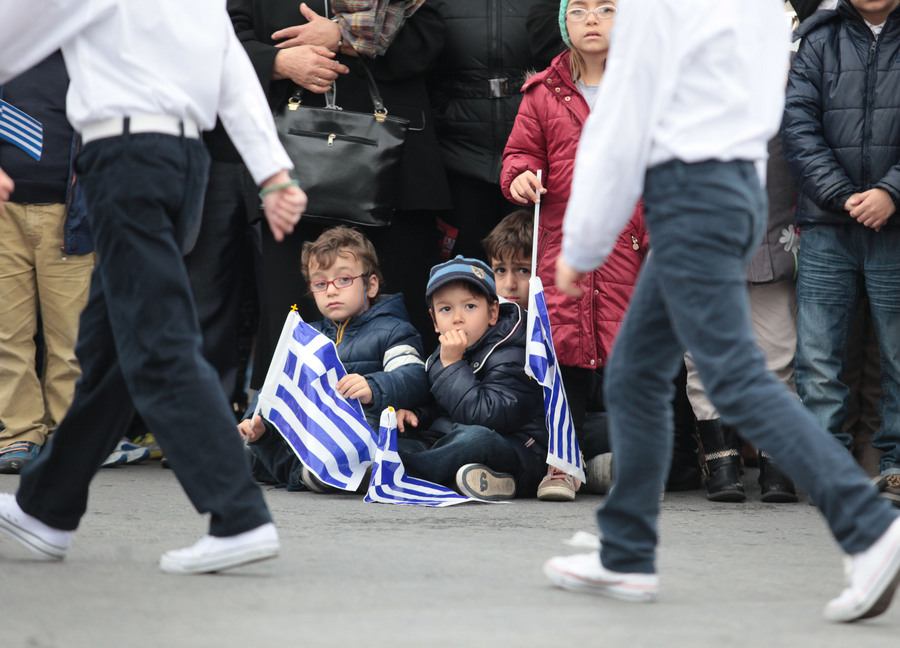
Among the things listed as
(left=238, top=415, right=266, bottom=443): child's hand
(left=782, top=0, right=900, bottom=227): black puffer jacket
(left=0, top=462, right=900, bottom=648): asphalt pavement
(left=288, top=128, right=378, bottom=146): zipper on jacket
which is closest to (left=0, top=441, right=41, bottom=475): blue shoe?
(left=238, top=415, right=266, bottom=443): child's hand

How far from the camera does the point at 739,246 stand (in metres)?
2.72

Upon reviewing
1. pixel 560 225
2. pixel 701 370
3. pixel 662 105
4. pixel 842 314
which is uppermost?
pixel 662 105

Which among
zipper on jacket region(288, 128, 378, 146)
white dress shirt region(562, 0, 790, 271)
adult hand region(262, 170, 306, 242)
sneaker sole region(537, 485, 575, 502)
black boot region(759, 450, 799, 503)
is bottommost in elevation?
sneaker sole region(537, 485, 575, 502)

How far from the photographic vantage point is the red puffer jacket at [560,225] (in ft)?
16.1

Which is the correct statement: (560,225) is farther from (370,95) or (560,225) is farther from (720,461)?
(720,461)

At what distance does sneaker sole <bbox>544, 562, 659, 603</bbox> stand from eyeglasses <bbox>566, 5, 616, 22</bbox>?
2.65 m

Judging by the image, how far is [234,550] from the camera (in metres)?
2.98

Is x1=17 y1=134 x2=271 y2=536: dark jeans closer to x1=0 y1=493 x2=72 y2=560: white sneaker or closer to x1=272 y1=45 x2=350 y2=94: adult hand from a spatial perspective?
x1=0 y1=493 x2=72 y2=560: white sneaker

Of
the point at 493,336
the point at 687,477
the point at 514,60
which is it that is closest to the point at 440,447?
the point at 493,336

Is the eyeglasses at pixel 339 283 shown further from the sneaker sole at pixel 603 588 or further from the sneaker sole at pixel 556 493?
the sneaker sole at pixel 603 588

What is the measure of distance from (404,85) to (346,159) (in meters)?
0.48

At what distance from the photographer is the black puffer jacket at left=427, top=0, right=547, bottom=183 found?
217 inches

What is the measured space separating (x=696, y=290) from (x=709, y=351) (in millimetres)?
135

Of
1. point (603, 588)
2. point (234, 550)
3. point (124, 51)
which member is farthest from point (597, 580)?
point (124, 51)
